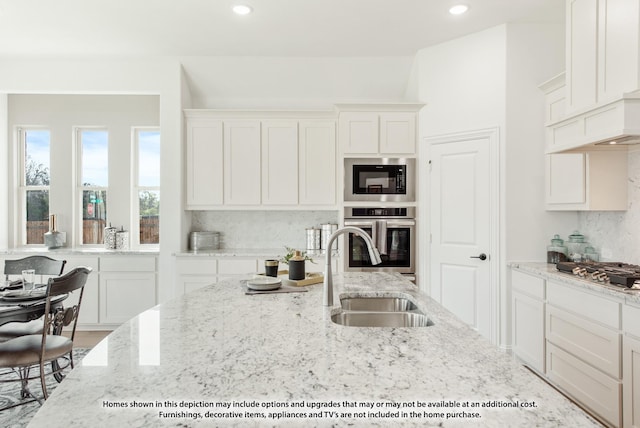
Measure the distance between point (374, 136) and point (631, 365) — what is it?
2.86 m

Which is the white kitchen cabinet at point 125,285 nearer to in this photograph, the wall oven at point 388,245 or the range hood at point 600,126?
the wall oven at point 388,245

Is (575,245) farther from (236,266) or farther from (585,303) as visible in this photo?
(236,266)

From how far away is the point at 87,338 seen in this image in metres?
4.09

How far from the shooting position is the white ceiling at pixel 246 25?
3.14 metres

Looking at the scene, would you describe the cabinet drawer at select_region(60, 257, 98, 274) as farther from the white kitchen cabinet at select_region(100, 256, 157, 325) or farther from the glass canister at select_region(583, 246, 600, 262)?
the glass canister at select_region(583, 246, 600, 262)

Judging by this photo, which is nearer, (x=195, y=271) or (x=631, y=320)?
(x=631, y=320)

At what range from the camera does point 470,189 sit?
12.1 feet

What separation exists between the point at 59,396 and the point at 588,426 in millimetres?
1133

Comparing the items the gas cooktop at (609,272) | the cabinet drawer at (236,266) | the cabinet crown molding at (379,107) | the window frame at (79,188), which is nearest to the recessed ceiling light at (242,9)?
the cabinet crown molding at (379,107)

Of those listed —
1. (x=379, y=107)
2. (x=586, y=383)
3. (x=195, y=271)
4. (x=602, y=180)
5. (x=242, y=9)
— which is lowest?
(x=586, y=383)

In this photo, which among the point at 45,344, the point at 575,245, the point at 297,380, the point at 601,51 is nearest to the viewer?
the point at 297,380

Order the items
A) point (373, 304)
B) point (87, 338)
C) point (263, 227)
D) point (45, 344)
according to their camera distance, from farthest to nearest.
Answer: point (263, 227), point (87, 338), point (45, 344), point (373, 304)

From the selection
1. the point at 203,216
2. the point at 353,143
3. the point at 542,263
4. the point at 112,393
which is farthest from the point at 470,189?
the point at 112,393

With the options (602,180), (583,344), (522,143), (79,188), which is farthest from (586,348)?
(79,188)
